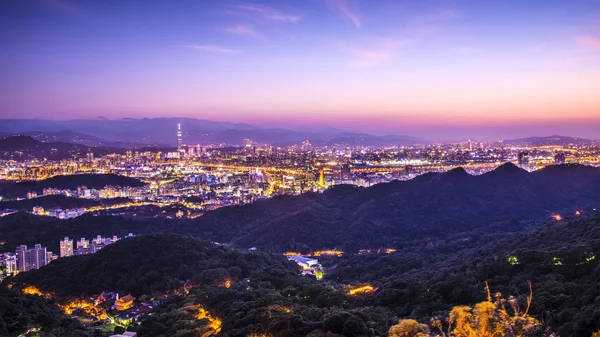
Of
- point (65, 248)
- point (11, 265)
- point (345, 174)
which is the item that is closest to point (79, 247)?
point (65, 248)

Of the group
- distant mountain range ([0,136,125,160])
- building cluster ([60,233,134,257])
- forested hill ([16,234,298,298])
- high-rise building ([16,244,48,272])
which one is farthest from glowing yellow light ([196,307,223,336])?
distant mountain range ([0,136,125,160])

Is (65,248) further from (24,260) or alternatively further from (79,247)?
(24,260)

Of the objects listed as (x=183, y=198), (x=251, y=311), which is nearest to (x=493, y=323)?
(x=251, y=311)

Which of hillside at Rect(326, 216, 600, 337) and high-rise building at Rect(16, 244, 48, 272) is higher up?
hillside at Rect(326, 216, 600, 337)

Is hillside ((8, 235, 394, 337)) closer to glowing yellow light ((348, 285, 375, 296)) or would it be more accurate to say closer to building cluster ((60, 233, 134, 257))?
glowing yellow light ((348, 285, 375, 296))

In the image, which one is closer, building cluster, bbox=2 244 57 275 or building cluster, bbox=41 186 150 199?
building cluster, bbox=2 244 57 275

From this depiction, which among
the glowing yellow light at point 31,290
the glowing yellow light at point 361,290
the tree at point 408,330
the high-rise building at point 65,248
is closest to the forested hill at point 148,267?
the glowing yellow light at point 31,290
